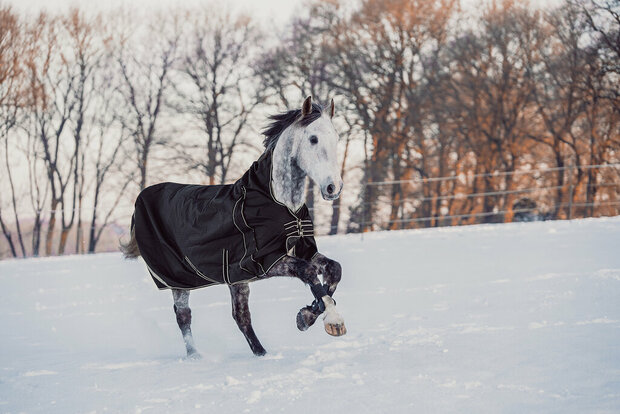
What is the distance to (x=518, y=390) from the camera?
121 inches

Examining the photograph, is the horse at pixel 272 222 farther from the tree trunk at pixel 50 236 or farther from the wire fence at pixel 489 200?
the tree trunk at pixel 50 236

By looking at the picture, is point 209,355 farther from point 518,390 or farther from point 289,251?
point 518,390

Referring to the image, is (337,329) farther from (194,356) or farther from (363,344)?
(194,356)

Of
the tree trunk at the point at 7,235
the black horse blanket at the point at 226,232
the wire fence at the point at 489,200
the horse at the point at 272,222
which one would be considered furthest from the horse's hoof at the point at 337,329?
the tree trunk at the point at 7,235

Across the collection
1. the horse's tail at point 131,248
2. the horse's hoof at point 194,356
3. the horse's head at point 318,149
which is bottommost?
the horse's hoof at point 194,356

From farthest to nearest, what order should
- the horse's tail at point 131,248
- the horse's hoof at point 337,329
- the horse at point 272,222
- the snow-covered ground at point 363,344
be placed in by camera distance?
1. the horse's tail at point 131,248
2. the horse at point 272,222
3. the horse's hoof at point 337,329
4. the snow-covered ground at point 363,344

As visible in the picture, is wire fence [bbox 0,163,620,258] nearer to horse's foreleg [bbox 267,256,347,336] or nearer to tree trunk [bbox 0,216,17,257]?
tree trunk [bbox 0,216,17,257]

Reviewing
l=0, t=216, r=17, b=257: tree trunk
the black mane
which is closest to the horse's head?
the black mane

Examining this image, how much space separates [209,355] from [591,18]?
16681 millimetres

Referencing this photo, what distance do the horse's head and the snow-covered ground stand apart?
3.52ft

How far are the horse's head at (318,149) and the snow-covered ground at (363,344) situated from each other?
1073 mm

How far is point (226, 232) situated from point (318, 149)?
85cm

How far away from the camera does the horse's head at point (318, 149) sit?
3.46 m

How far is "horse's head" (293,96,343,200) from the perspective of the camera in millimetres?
3459
